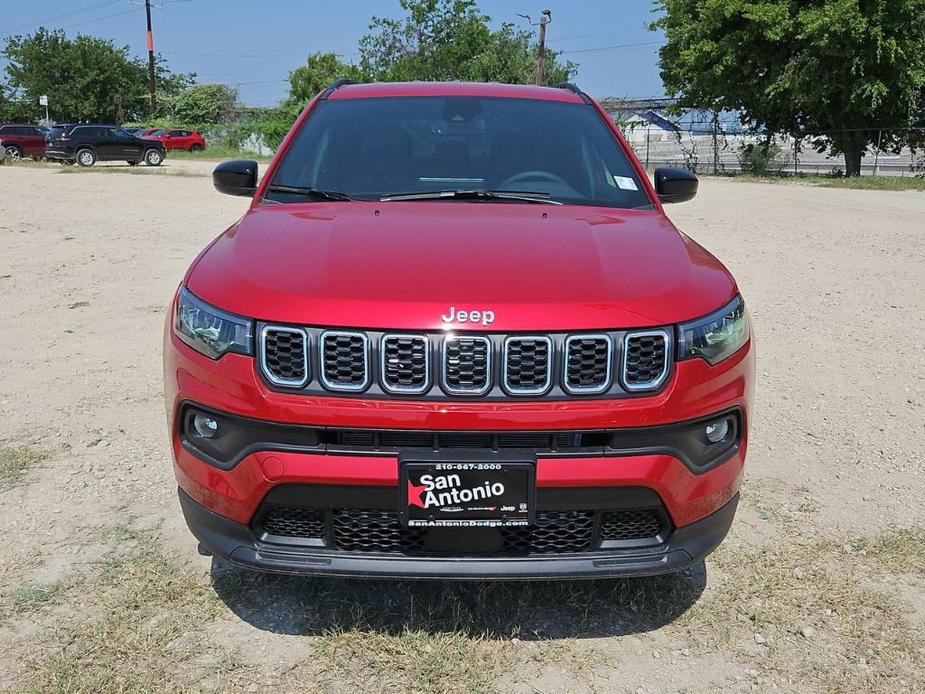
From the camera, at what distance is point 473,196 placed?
3230mm

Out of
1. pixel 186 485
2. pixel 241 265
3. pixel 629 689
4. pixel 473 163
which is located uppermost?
pixel 473 163

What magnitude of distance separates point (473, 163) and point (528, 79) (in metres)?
47.5

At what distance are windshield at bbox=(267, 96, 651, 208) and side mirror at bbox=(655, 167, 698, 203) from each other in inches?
12.1

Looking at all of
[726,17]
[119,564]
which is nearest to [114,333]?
[119,564]

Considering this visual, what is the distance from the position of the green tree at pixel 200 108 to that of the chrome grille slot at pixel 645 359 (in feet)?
206

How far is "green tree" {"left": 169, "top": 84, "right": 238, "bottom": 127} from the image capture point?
201ft

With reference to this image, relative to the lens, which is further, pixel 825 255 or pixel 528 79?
pixel 528 79

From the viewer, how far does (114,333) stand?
6102 mm

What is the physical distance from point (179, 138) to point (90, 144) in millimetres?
16159

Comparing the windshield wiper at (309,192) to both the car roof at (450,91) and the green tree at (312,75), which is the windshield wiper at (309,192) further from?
the green tree at (312,75)

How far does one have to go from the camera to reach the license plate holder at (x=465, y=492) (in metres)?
2.19

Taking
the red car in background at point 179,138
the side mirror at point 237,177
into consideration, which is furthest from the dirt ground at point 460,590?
the red car in background at point 179,138

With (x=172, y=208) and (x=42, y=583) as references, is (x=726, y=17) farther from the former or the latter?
(x=42, y=583)

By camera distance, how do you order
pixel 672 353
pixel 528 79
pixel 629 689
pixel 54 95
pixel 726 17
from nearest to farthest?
pixel 672 353, pixel 629 689, pixel 726 17, pixel 528 79, pixel 54 95
